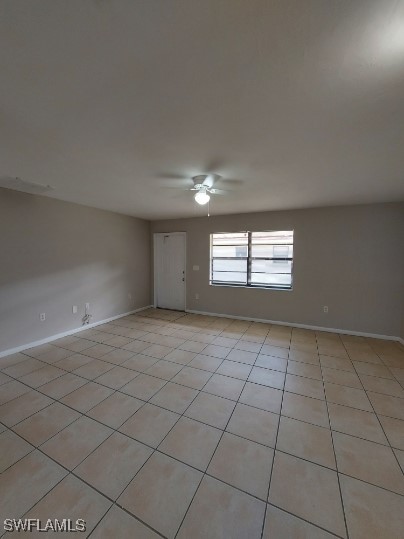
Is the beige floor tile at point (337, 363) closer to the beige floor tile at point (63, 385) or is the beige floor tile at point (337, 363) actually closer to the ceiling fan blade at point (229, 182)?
the ceiling fan blade at point (229, 182)

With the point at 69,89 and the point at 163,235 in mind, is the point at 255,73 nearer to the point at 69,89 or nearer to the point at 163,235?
the point at 69,89

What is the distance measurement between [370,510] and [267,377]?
54.0 inches

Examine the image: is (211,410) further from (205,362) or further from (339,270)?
(339,270)

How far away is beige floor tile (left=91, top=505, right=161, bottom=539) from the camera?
1136 millimetres

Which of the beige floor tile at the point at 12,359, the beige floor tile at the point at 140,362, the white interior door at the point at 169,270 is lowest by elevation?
the beige floor tile at the point at 12,359

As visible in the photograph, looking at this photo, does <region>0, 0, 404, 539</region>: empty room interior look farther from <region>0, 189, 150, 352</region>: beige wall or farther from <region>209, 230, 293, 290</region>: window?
<region>209, 230, 293, 290</region>: window

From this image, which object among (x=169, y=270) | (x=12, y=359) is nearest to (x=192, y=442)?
(x=12, y=359)

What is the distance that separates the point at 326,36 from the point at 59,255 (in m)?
4.07

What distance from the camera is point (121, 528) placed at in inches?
46.0

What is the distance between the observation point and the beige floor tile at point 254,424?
1.76 meters

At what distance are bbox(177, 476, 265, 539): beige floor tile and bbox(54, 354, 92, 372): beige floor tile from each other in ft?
7.05

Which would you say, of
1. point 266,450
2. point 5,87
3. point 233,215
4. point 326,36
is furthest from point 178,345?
point 326,36

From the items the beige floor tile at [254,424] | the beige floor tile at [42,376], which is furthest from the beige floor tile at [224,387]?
the beige floor tile at [42,376]

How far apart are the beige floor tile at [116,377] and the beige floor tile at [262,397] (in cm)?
128
